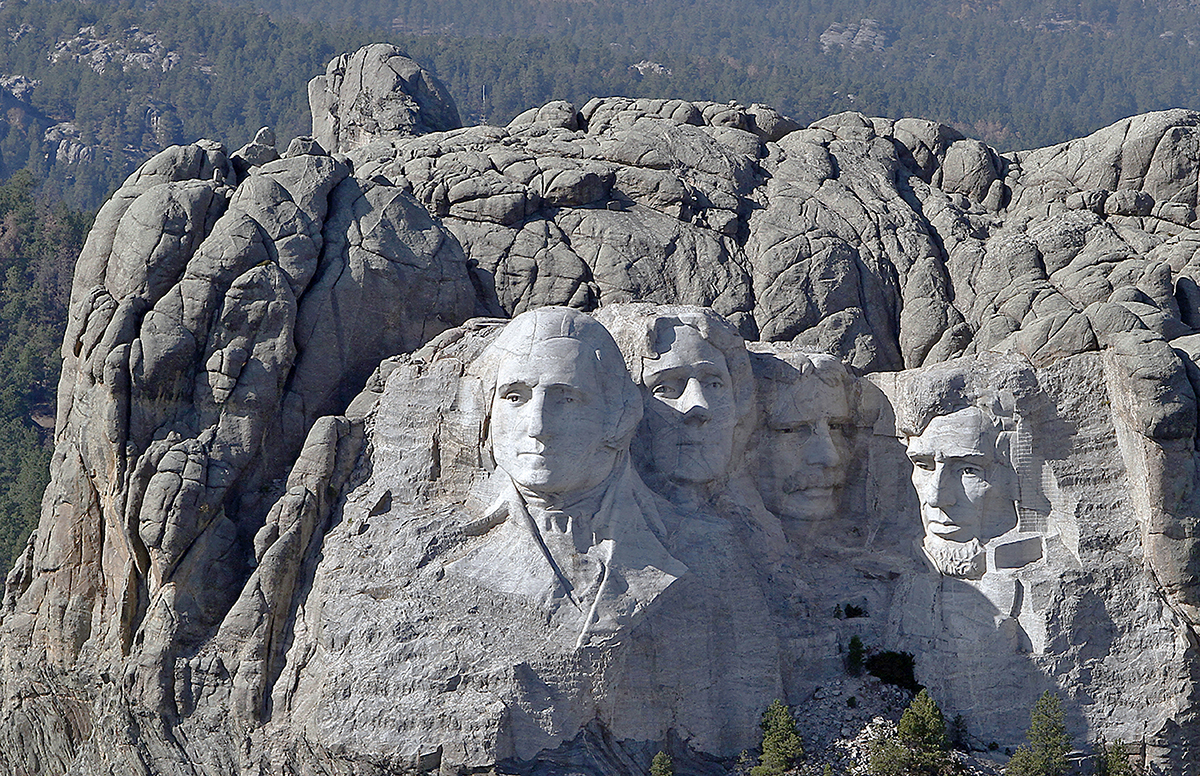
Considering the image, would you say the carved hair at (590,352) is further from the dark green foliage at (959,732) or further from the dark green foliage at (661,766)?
the dark green foliage at (959,732)

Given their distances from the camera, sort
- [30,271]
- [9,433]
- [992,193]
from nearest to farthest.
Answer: [992,193], [9,433], [30,271]

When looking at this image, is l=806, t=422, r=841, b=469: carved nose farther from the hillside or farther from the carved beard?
the hillside

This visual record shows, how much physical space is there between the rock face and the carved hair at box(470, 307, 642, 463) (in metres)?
0.06

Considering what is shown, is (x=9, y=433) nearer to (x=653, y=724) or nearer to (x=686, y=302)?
(x=686, y=302)

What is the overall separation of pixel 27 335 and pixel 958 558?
168 ft

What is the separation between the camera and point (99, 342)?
94.3ft

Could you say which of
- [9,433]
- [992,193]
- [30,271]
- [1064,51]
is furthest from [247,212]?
[1064,51]

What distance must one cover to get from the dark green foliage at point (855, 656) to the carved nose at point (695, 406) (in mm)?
4437

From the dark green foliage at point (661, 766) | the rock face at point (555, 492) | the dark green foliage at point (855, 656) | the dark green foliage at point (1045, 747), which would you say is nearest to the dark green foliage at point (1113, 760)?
the rock face at point (555, 492)

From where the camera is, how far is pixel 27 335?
6850 cm

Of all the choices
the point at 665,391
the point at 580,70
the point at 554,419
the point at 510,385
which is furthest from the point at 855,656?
the point at 580,70

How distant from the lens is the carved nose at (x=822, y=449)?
92.3ft

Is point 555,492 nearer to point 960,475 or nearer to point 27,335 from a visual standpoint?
point 960,475

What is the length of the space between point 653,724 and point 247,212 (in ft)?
38.2
